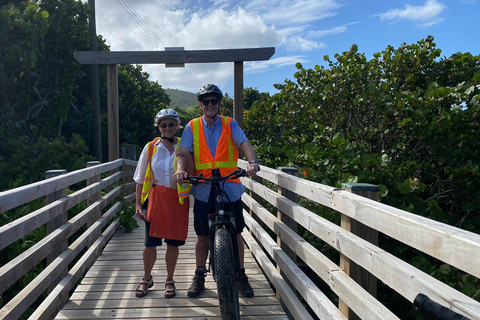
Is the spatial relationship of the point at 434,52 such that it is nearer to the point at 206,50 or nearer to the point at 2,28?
the point at 206,50

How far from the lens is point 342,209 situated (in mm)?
2486

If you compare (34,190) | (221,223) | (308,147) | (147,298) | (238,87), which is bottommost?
(147,298)

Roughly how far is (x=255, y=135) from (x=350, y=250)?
7305 millimetres

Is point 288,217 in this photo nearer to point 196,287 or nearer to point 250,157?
point 250,157

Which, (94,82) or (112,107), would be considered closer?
(112,107)

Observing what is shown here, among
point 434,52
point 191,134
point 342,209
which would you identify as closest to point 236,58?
Answer: point 434,52

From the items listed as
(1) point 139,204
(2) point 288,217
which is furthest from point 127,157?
(2) point 288,217

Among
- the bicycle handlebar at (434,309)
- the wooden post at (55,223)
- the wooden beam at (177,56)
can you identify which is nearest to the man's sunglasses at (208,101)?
the wooden post at (55,223)

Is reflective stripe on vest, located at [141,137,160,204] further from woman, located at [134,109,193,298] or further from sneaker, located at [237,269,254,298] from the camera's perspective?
sneaker, located at [237,269,254,298]

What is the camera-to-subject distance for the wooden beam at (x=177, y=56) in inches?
294

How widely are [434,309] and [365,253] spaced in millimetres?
738

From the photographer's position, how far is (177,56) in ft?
25.1

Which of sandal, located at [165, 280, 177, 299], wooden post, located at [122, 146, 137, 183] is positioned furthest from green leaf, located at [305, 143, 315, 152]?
wooden post, located at [122, 146, 137, 183]

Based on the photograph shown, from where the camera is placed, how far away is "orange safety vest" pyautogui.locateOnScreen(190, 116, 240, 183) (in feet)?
11.9
